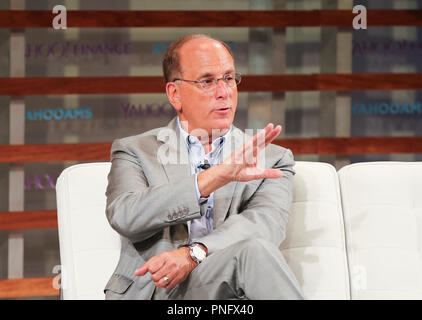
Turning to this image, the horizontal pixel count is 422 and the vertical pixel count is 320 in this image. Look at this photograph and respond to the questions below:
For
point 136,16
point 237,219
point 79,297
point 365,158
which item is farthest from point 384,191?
point 136,16

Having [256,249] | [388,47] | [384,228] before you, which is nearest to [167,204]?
[256,249]

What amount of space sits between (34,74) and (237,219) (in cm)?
218

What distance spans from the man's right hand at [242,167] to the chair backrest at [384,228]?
0.51 meters

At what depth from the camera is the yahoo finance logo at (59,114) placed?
10.9ft

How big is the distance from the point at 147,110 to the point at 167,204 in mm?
2035

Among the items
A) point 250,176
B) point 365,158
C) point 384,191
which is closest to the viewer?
point 250,176

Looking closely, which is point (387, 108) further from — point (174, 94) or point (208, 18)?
point (174, 94)

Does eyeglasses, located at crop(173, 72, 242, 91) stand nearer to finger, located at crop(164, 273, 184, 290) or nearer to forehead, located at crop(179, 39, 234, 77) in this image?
forehead, located at crop(179, 39, 234, 77)

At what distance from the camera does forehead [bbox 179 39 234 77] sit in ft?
5.64

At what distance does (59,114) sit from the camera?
11.1ft

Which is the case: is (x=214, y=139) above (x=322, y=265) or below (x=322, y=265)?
above

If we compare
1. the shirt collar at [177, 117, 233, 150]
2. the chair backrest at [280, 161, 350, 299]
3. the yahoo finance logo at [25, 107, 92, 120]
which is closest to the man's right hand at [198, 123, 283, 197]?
the shirt collar at [177, 117, 233, 150]

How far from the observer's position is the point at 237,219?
158 centimetres

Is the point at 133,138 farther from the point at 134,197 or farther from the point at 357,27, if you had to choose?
the point at 357,27
